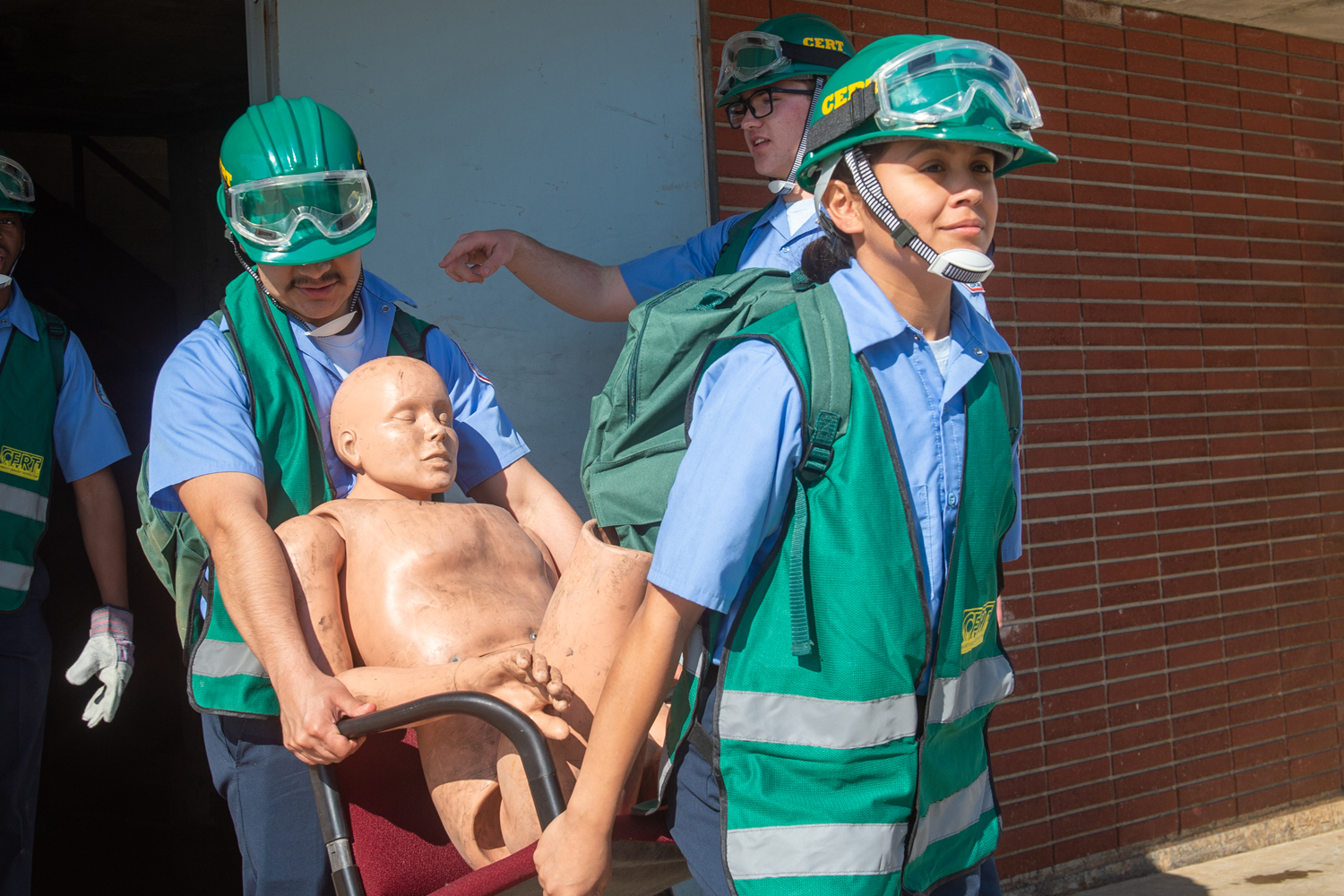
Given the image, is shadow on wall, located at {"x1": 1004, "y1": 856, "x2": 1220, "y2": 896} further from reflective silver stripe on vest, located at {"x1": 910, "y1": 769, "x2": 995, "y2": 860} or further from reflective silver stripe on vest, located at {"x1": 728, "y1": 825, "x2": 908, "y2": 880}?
reflective silver stripe on vest, located at {"x1": 728, "y1": 825, "x2": 908, "y2": 880}

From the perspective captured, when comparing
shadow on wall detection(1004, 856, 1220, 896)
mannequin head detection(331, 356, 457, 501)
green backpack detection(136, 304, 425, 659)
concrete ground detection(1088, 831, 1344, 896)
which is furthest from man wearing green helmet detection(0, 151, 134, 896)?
concrete ground detection(1088, 831, 1344, 896)

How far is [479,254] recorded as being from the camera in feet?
9.62

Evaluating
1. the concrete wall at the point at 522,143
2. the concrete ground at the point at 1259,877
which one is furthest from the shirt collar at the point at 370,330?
the concrete ground at the point at 1259,877

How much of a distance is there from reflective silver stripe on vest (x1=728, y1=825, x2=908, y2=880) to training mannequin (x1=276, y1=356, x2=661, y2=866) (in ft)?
1.26

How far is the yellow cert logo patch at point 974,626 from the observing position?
1693 millimetres

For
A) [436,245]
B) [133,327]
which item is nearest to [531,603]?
[436,245]

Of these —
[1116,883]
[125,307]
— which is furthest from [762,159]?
[125,307]

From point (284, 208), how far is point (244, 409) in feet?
1.37

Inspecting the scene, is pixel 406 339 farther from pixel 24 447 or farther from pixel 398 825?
pixel 24 447

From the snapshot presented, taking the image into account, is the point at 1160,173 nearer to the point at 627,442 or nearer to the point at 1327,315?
the point at 1327,315

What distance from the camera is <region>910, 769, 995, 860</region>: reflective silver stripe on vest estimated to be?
165 cm

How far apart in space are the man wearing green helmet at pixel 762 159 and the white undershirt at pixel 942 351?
988 mm

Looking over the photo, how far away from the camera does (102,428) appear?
3.32 meters

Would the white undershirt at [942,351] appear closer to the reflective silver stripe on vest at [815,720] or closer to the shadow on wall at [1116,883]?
the reflective silver stripe on vest at [815,720]
